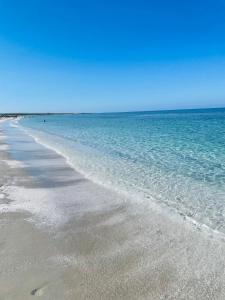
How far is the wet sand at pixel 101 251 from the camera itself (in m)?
4.25

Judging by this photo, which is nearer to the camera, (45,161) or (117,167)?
(117,167)

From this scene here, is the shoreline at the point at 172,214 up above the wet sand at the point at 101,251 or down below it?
below

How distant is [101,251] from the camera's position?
17.7 feet

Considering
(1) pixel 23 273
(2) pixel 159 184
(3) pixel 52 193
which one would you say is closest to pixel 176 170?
(2) pixel 159 184

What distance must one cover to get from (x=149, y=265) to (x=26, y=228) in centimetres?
293

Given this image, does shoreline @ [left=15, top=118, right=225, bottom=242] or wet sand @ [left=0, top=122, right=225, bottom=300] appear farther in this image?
shoreline @ [left=15, top=118, right=225, bottom=242]

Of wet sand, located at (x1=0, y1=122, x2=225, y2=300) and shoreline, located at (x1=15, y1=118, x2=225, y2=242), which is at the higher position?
wet sand, located at (x1=0, y1=122, x2=225, y2=300)

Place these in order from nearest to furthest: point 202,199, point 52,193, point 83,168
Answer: point 202,199, point 52,193, point 83,168

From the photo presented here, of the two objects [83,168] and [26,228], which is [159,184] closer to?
[83,168]

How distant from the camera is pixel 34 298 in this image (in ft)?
13.2

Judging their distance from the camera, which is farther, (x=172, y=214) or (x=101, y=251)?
(x=172, y=214)

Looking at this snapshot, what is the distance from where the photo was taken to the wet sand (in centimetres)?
425

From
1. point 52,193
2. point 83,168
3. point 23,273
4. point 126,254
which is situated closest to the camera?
point 23,273

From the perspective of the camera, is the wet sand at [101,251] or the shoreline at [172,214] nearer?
the wet sand at [101,251]
